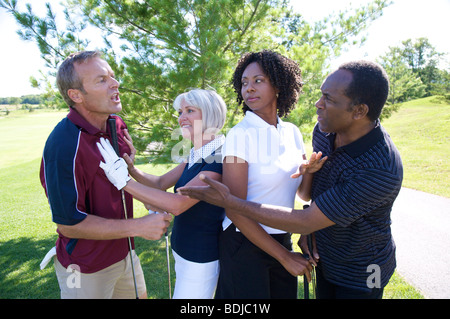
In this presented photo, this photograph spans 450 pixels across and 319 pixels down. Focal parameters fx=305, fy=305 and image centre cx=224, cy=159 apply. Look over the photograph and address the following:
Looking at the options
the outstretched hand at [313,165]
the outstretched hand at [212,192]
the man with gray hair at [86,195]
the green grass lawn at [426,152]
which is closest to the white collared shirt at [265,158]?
the outstretched hand at [313,165]

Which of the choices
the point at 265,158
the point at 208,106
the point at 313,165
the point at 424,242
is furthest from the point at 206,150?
the point at 424,242

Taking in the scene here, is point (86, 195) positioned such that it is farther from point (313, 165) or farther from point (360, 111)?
point (360, 111)

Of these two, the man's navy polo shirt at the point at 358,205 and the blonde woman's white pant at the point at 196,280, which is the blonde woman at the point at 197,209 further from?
the man's navy polo shirt at the point at 358,205

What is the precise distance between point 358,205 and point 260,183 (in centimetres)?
58

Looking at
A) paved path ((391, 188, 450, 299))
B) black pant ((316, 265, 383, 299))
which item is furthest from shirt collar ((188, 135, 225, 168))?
paved path ((391, 188, 450, 299))

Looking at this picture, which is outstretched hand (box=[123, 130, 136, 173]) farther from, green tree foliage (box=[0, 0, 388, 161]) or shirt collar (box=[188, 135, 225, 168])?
green tree foliage (box=[0, 0, 388, 161])

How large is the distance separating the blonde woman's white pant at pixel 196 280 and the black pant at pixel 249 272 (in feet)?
0.28

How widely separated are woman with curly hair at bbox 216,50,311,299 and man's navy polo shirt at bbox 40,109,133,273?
32.4 inches

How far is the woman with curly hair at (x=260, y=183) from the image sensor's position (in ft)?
6.07

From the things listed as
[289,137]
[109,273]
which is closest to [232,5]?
[289,137]

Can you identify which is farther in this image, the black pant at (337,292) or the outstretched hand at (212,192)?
the black pant at (337,292)

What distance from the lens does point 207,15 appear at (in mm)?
3939
